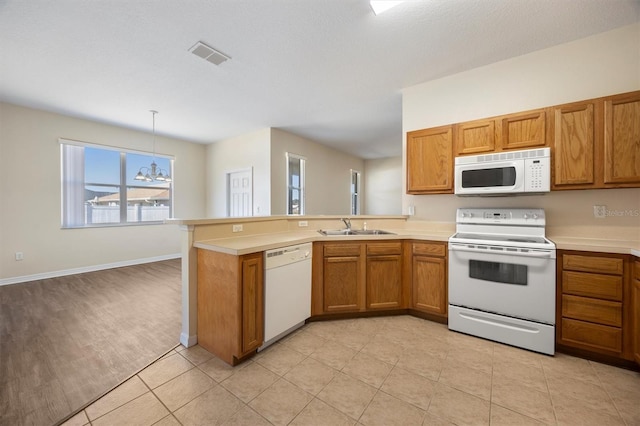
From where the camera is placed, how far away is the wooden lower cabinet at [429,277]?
256 centimetres

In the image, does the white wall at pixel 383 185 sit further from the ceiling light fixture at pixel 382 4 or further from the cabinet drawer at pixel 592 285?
the ceiling light fixture at pixel 382 4

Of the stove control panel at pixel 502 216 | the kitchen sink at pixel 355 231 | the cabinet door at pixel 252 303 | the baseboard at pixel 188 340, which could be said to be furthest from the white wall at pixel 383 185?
the baseboard at pixel 188 340

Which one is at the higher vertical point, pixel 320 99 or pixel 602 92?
pixel 320 99

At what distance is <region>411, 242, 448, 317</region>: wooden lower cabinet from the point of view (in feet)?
8.41

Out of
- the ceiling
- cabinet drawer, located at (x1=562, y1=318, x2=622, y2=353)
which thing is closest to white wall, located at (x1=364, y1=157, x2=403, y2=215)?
the ceiling

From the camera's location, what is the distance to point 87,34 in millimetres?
2336

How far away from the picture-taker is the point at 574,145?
2215 millimetres

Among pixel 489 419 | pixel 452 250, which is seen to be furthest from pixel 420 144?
pixel 489 419

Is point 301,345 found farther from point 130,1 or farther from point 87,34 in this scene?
point 87,34

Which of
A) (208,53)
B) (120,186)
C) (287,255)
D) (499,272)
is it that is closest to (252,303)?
(287,255)

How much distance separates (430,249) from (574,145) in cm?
156

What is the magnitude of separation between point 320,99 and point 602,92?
3105 millimetres

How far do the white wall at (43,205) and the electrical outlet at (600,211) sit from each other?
7.21 metres

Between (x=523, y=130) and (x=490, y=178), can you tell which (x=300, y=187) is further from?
(x=523, y=130)
